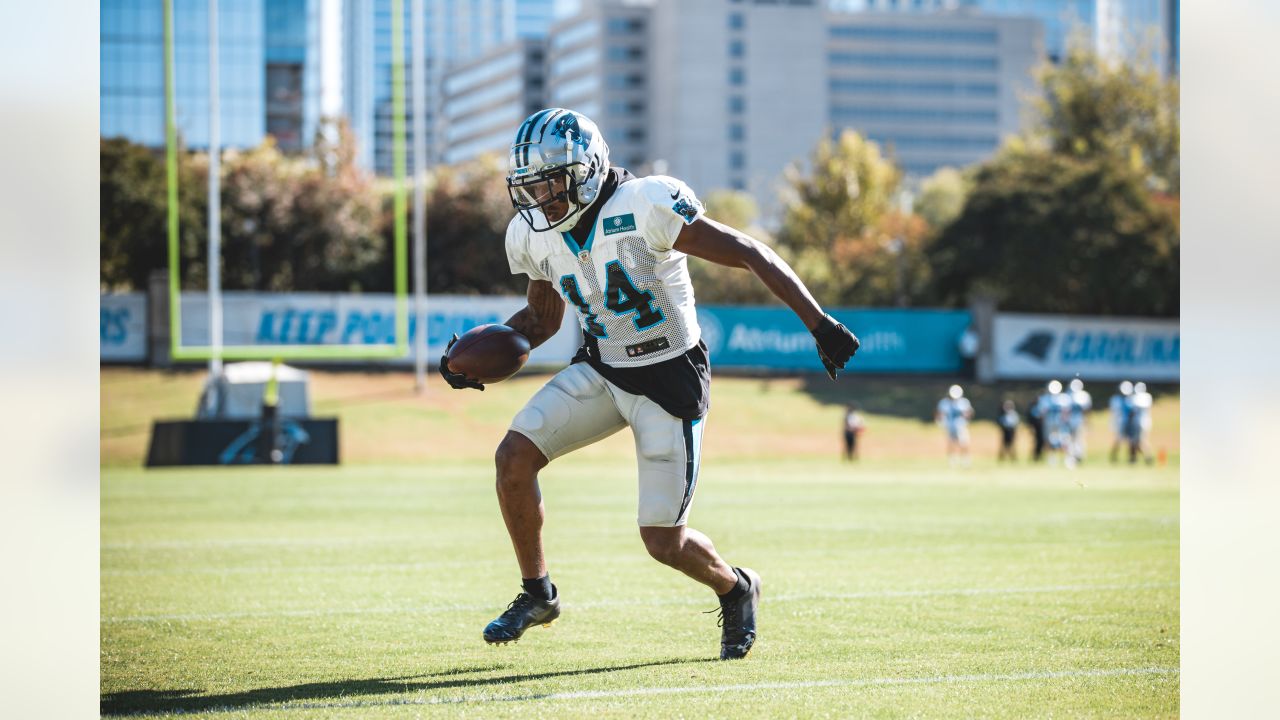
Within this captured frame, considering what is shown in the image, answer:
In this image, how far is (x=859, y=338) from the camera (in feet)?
95.0

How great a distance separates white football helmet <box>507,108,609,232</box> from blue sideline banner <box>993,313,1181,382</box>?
27.0m

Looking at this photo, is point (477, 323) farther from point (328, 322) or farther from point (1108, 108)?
point (1108, 108)

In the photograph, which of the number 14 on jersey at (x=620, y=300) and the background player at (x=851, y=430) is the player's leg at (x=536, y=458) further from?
the background player at (x=851, y=430)

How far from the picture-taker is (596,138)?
427cm

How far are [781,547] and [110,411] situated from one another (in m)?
19.4

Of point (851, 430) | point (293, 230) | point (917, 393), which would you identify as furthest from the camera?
point (293, 230)

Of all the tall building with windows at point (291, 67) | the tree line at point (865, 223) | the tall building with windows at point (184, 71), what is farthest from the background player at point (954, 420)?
the tall building with windows at point (291, 67)

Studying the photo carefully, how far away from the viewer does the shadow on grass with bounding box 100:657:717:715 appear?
3828 millimetres

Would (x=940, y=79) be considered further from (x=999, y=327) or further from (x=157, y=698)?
(x=157, y=698)

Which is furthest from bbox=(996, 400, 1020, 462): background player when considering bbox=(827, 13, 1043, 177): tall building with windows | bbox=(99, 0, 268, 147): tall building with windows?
bbox=(827, 13, 1043, 177): tall building with windows

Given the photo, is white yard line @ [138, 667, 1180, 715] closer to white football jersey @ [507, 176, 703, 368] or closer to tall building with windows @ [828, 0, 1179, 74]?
white football jersey @ [507, 176, 703, 368]

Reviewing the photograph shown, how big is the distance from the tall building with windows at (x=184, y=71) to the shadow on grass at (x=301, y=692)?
25935 mm
